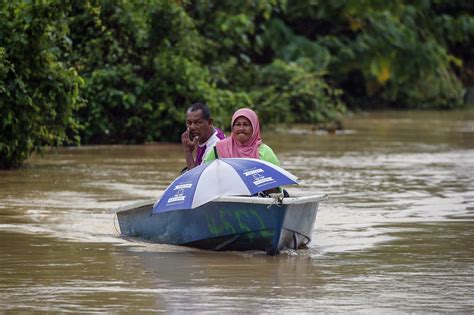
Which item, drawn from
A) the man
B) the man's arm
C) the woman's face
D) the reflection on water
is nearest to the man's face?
the man

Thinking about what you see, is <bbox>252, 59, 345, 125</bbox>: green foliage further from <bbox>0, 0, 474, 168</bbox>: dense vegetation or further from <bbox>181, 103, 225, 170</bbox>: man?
<bbox>181, 103, 225, 170</bbox>: man

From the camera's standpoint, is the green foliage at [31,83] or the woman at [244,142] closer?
the woman at [244,142]

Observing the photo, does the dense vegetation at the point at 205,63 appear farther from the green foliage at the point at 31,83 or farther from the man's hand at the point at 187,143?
the man's hand at the point at 187,143

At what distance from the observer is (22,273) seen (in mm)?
9828

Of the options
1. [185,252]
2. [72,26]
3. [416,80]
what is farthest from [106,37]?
[416,80]

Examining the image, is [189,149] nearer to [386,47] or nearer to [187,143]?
[187,143]

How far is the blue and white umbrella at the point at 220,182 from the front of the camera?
34.5 feet

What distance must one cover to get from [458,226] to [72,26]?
12.4 meters

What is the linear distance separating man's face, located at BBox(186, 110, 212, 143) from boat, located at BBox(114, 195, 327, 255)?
92 cm

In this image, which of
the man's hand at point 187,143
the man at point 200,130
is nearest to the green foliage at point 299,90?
the man at point 200,130

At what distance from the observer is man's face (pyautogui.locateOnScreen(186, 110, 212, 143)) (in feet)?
39.3

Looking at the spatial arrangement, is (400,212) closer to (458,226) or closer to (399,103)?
(458,226)

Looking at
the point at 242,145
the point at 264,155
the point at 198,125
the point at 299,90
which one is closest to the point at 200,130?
the point at 198,125

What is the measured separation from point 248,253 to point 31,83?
8.00 metres
